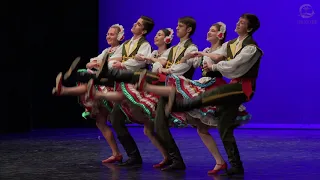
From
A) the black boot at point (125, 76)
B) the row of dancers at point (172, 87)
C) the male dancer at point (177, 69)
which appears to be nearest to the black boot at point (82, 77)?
the row of dancers at point (172, 87)

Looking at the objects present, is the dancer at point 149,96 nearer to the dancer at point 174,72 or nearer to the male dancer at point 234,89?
the dancer at point 174,72

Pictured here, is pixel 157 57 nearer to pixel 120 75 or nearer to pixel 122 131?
pixel 120 75

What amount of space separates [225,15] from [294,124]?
2.00 m

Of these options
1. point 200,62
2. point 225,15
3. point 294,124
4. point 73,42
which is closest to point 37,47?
point 73,42

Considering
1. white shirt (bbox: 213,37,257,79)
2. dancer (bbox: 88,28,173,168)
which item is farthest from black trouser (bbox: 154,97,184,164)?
white shirt (bbox: 213,37,257,79)

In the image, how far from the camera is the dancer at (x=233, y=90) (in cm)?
646

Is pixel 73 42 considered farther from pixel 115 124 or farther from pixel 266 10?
pixel 115 124

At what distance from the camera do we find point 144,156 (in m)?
8.23

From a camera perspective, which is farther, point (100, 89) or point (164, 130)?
point (100, 89)

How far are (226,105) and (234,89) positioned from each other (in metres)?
0.16

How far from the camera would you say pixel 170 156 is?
23.2 ft

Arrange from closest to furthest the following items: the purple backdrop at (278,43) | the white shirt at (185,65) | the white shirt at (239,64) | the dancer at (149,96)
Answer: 1. the white shirt at (239,64)
2. the white shirt at (185,65)
3. the dancer at (149,96)
4. the purple backdrop at (278,43)

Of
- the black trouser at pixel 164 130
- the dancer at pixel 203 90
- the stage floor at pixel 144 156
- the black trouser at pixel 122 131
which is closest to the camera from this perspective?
the stage floor at pixel 144 156

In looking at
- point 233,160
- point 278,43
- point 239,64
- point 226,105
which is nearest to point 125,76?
point 226,105
